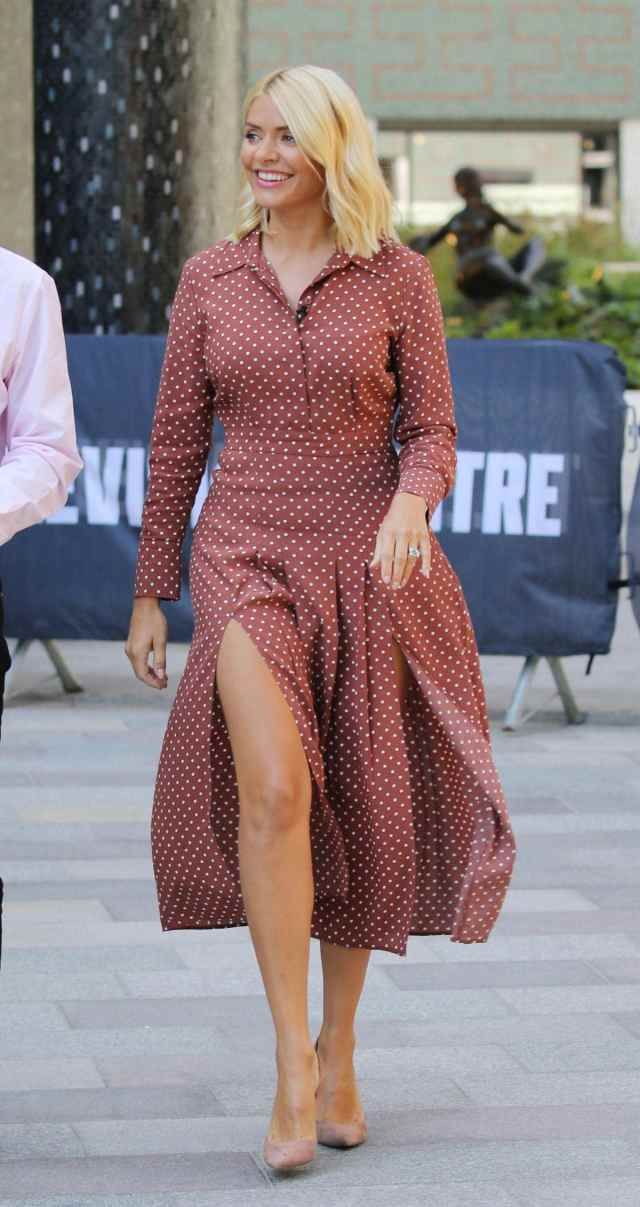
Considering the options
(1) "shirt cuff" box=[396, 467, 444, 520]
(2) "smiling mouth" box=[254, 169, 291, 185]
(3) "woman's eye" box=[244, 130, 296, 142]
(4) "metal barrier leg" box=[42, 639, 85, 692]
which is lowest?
(4) "metal barrier leg" box=[42, 639, 85, 692]

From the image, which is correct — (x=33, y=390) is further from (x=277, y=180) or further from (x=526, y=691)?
(x=526, y=691)

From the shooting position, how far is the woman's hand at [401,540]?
3535mm

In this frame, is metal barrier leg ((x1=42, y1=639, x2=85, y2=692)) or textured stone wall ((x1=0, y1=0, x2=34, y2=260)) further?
textured stone wall ((x1=0, y1=0, x2=34, y2=260))

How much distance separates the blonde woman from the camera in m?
3.59

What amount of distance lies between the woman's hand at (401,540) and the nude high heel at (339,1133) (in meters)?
0.91

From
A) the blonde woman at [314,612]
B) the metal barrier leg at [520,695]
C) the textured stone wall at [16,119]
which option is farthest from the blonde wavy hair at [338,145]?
the textured stone wall at [16,119]

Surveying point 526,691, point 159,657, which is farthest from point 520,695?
point 159,657

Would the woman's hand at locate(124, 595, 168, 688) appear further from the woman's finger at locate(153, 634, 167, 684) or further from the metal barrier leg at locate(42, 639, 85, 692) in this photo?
the metal barrier leg at locate(42, 639, 85, 692)

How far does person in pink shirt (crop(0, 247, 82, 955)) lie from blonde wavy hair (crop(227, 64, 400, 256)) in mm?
498

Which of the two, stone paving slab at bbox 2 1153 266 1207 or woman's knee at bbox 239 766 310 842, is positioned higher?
woman's knee at bbox 239 766 310 842

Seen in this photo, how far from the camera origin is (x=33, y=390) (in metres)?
3.49

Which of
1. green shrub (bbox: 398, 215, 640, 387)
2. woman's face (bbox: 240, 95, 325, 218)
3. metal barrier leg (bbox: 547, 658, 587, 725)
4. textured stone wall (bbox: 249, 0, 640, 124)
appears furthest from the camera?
textured stone wall (bbox: 249, 0, 640, 124)

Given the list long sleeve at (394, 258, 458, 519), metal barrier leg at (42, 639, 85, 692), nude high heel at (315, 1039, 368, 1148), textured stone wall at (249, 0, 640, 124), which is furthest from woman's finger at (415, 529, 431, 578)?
textured stone wall at (249, 0, 640, 124)

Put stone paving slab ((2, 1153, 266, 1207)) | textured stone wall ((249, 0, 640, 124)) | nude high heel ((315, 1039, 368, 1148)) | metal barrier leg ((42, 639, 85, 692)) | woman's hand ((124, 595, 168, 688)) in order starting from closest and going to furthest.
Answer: stone paving slab ((2, 1153, 266, 1207)), nude high heel ((315, 1039, 368, 1148)), woman's hand ((124, 595, 168, 688)), metal barrier leg ((42, 639, 85, 692)), textured stone wall ((249, 0, 640, 124))
